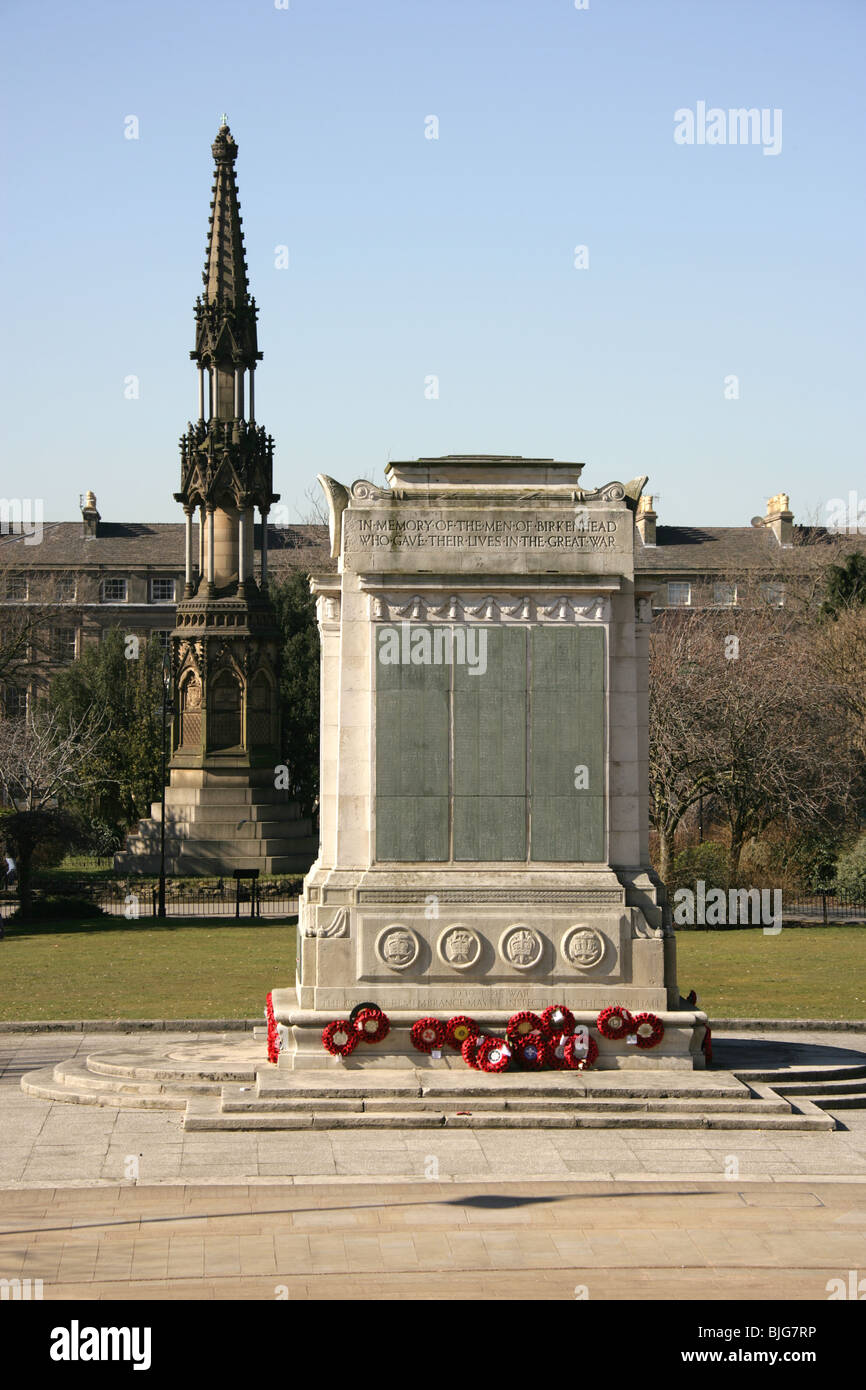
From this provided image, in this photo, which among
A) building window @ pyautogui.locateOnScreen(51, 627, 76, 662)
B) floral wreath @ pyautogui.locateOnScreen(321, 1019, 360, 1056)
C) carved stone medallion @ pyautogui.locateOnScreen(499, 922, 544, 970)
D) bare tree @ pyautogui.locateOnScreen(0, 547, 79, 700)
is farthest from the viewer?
building window @ pyautogui.locateOnScreen(51, 627, 76, 662)

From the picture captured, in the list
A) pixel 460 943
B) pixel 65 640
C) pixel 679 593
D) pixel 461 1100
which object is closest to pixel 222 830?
pixel 460 943

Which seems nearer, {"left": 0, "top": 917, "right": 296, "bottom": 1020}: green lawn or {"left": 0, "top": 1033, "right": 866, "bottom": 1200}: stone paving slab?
{"left": 0, "top": 1033, "right": 866, "bottom": 1200}: stone paving slab

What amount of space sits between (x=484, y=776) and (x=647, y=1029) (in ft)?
11.6

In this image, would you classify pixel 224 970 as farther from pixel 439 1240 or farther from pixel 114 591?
pixel 114 591

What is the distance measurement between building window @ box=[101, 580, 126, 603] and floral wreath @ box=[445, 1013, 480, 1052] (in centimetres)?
7211

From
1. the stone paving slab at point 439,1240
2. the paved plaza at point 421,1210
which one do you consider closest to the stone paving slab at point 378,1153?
the paved plaza at point 421,1210

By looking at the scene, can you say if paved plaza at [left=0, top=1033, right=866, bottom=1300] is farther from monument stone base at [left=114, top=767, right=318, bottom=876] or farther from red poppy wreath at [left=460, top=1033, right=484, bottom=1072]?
monument stone base at [left=114, top=767, right=318, bottom=876]

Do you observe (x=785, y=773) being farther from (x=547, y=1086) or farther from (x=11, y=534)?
(x=11, y=534)

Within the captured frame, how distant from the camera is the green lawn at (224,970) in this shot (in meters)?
26.7

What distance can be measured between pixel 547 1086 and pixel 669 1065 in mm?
1765

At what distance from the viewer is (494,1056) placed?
18750 mm

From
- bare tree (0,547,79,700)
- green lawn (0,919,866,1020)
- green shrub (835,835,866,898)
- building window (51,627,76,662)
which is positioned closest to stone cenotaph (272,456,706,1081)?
green lawn (0,919,866,1020)

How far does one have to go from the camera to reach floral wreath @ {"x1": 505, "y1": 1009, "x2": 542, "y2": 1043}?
18953mm

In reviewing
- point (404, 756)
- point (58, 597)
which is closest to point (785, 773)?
point (404, 756)
